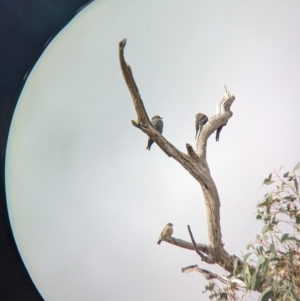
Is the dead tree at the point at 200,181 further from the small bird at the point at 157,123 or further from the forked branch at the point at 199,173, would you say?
the small bird at the point at 157,123

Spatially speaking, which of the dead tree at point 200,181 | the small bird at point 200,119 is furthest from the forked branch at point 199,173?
the small bird at point 200,119

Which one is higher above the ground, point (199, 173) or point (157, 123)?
point (157, 123)

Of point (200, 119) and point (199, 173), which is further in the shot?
point (200, 119)

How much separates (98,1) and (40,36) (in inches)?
11.7

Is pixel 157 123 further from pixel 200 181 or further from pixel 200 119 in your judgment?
pixel 200 181

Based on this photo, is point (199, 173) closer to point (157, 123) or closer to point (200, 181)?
point (200, 181)

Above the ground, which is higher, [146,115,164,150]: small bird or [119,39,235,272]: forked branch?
[146,115,164,150]: small bird

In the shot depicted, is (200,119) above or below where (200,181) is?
above

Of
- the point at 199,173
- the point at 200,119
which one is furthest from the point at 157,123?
the point at 199,173

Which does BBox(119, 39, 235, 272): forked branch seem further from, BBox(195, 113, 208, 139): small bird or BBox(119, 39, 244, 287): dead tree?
BBox(195, 113, 208, 139): small bird

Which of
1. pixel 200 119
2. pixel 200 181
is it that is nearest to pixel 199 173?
pixel 200 181

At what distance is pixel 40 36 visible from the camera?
113 centimetres

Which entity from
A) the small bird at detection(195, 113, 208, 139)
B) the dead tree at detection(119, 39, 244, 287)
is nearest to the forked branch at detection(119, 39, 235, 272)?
the dead tree at detection(119, 39, 244, 287)

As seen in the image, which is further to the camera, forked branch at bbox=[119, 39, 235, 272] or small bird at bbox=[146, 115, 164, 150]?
small bird at bbox=[146, 115, 164, 150]
